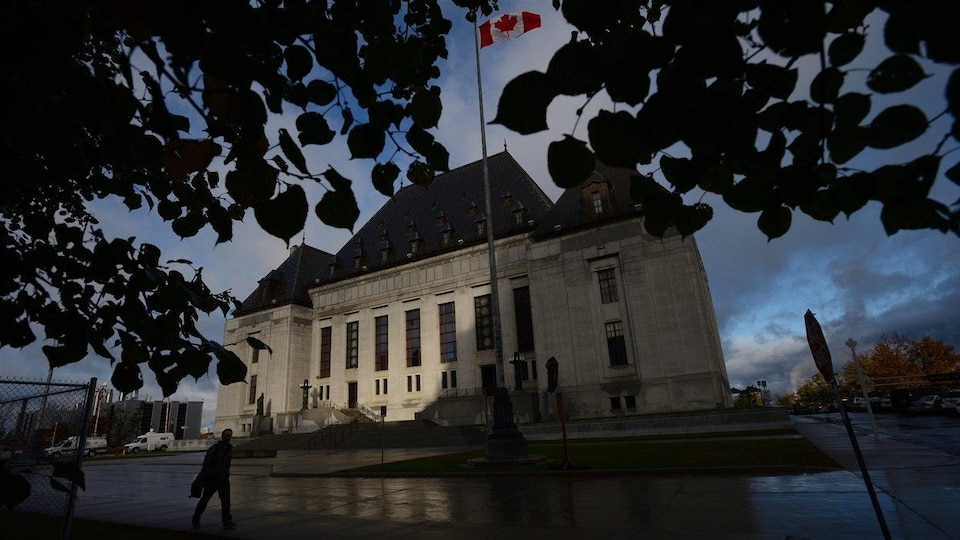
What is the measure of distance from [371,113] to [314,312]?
5672cm

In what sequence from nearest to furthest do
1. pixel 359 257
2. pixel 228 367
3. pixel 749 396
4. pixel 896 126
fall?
pixel 896 126 < pixel 228 367 < pixel 359 257 < pixel 749 396

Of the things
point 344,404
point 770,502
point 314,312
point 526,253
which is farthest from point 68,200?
point 314,312

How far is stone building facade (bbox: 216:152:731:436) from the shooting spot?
3569 centimetres

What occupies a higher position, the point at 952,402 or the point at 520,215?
the point at 520,215

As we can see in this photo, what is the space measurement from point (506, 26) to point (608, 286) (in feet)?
66.7

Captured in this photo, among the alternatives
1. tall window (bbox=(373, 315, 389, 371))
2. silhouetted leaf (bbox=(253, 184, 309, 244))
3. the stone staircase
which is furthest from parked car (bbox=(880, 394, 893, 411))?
silhouetted leaf (bbox=(253, 184, 309, 244))

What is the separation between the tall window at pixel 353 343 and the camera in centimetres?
5178

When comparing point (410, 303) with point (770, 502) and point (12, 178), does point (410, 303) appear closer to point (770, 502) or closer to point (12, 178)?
point (770, 502)

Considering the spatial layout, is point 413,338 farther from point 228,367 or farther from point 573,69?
point 573,69

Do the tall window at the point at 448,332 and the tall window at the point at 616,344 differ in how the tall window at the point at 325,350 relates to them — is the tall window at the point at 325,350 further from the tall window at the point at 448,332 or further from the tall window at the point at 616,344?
the tall window at the point at 616,344

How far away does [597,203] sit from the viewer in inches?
1598

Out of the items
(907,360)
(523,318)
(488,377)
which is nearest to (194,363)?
(523,318)

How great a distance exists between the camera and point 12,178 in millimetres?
2166

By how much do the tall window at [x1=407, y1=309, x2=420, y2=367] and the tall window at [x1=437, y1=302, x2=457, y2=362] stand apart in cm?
275
